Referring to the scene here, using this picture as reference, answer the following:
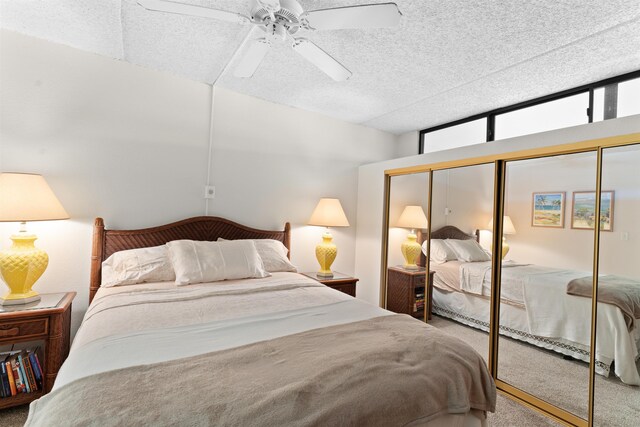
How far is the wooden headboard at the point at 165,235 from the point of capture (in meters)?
2.52

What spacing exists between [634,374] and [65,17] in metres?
4.15

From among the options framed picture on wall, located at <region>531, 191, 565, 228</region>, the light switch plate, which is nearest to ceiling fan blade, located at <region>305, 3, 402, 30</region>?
framed picture on wall, located at <region>531, 191, 565, 228</region>

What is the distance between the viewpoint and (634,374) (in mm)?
1788

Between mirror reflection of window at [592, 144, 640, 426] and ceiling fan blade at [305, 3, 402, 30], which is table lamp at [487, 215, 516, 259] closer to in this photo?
mirror reflection of window at [592, 144, 640, 426]

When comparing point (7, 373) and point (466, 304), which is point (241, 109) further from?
point (466, 304)

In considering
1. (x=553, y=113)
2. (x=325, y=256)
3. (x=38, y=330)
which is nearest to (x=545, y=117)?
(x=553, y=113)

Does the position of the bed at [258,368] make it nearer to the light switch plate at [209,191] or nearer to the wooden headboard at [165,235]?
the wooden headboard at [165,235]

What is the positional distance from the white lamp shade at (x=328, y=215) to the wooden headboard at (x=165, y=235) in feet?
1.09

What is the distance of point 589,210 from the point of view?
2.03m

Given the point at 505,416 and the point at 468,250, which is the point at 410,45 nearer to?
the point at 468,250

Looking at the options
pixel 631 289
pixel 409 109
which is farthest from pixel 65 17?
pixel 631 289

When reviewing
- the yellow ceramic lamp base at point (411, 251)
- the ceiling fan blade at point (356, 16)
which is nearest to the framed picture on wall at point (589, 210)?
the yellow ceramic lamp base at point (411, 251)

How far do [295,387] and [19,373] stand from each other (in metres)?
2.08

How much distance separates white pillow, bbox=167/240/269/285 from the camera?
2.38m
